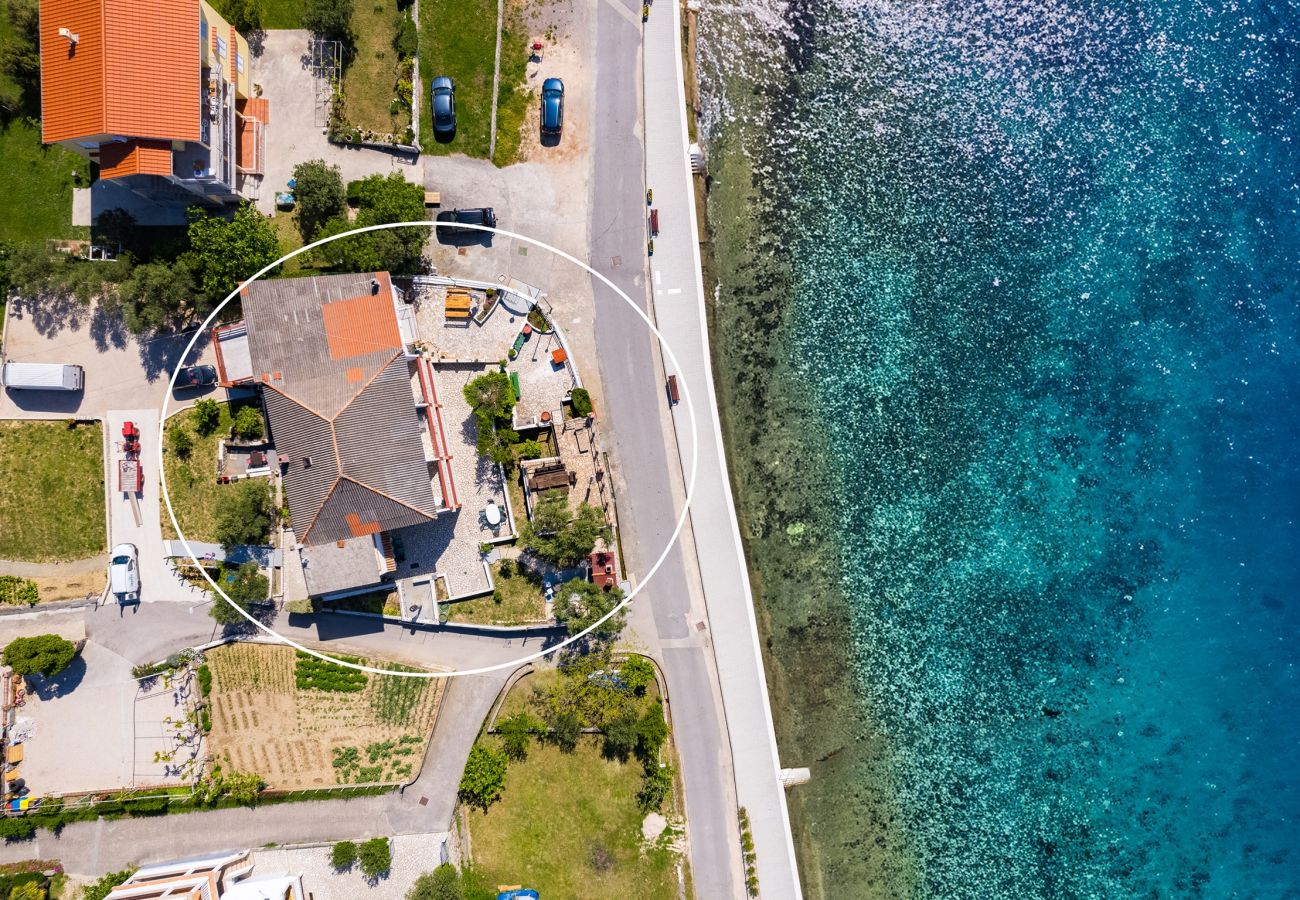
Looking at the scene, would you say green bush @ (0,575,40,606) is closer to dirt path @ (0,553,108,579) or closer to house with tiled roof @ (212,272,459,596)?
dirt path @ (0,553,108,579)

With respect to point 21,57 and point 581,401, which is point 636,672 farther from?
point 21,57

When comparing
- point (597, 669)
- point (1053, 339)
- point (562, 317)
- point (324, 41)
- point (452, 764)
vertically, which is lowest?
point (452, 764)

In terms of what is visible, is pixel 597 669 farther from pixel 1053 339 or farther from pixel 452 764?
pixel 1053 339

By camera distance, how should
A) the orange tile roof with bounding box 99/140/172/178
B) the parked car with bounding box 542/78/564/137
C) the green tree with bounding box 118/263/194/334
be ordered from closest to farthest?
the orange tile roof with bounding box 99/140/172/178
the green tree with bounding box 118/263/194/334
the parked car with bounding box 542/78/564/137

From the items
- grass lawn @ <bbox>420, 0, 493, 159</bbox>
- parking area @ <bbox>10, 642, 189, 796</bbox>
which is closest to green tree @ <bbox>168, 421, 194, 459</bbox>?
parking area @ <bbox>10, 642, 189, 796</bbox>

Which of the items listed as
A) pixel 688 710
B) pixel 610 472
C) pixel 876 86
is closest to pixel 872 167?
pixel 876 86

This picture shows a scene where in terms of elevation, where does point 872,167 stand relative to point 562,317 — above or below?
above
